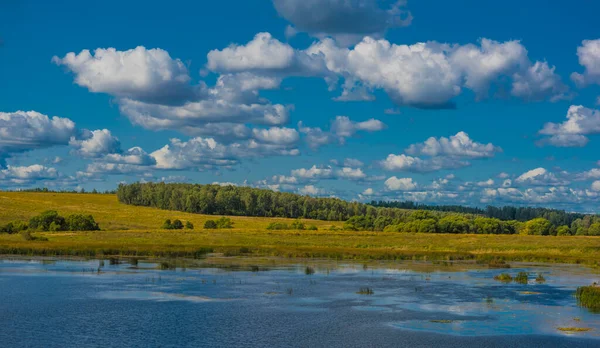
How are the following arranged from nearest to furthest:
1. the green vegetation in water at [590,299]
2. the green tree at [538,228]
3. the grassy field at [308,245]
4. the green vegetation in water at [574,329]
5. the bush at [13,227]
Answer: the green vegetation in water at [574,329], the green vegetation in water at [590,299], the grassy field at [308,245], the bush at [13,227], the green tree at [538,228]

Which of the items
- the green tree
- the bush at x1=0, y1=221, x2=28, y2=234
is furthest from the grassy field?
the green tree

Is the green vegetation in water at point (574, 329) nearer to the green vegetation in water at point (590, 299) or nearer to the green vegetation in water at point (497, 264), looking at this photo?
the green vegetation in water at point (590, 299)

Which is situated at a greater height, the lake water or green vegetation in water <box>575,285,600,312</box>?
green vegetation in water <box>575,285,600,312</box>

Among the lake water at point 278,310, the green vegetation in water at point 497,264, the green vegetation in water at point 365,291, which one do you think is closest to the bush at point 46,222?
the lake water at point 278,310

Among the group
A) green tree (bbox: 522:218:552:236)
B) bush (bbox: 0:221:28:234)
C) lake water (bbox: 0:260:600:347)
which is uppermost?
green tree (bbox: 522:218:552:236)

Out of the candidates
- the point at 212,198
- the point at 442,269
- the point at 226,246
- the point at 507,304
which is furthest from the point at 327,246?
the point at 212,198

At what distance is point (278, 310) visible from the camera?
119 feet

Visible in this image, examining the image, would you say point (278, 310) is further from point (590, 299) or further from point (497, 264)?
point (497, 264)

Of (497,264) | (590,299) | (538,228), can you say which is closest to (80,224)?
(497,264)

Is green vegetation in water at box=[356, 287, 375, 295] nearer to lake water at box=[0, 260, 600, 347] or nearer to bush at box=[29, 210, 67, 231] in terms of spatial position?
lake water at box=[0, 260, 600, 347]

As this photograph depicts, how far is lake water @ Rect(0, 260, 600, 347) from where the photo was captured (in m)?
28.8

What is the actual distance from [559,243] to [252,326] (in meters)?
76.9

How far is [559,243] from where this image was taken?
96125mm

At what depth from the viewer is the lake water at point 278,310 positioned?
28.8 m
